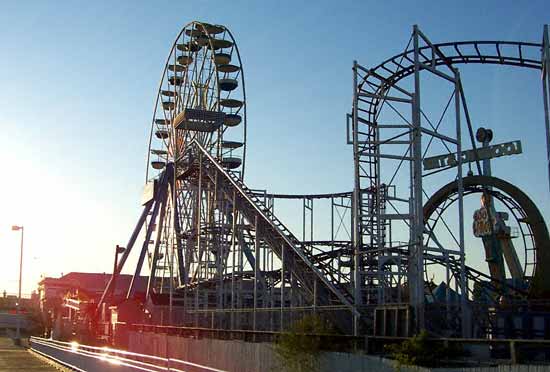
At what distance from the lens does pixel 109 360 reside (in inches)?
891

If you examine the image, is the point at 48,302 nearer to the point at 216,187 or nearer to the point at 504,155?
the point at 216,187

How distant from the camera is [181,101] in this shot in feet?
192

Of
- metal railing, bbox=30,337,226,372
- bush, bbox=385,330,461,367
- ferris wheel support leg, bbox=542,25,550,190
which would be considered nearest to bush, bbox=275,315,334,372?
metal railing, bbox=30,337,226,372

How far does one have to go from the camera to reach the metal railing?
1835 centimetres

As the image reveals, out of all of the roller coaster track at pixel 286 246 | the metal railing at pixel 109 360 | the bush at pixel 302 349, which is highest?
the roller coaster track at pixel 286 246

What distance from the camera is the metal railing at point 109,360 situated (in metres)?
18.4

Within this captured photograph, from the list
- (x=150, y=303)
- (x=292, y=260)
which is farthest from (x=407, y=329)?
Answer: (x=150, y=303)

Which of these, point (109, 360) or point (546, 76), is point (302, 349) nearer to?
point (109, 360)

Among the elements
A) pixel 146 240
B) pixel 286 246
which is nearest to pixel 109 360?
pixel 286 246

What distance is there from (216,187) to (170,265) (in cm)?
1026

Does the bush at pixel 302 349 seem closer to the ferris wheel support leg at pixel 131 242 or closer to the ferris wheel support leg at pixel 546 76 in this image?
the ferris wheel support leg at pixel 546 76

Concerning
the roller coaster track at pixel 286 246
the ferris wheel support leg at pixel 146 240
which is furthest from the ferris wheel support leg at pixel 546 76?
the ferris wheel support leg at pixel 146 240

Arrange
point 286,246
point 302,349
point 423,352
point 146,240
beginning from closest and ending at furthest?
point 423,352
point 302,349
point 286,246
point 146,240

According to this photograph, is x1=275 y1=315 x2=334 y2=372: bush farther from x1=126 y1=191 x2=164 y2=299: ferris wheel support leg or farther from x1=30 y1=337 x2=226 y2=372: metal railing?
x1=126 y1=191 x2=164 y2=299: ferris wheel support leg
